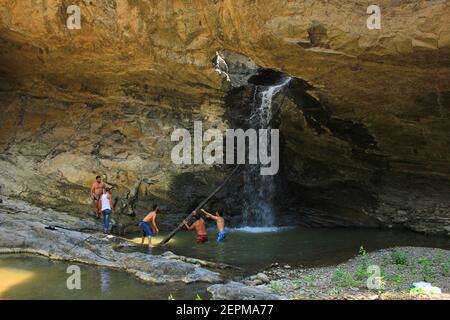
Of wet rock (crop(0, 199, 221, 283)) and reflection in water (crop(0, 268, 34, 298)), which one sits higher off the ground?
wet rock (crop(0, 199, 221, 283))

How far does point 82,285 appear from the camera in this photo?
28.0ft

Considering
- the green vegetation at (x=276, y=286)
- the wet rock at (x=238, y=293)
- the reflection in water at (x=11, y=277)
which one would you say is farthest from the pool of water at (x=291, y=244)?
the reflection in water at (x=11, y=277)


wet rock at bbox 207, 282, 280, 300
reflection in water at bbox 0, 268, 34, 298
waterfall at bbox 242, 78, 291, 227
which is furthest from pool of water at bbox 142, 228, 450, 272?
reflection in water at bbox 0, 268, 34, 298

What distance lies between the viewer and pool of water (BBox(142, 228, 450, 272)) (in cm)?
1135

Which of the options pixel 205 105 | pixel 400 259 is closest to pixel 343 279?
pixel 400 259

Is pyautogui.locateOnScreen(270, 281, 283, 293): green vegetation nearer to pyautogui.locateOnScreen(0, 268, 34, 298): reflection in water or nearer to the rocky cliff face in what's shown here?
pyautogui.locateOnScreen(0, 268, 34, 298): reflection in water

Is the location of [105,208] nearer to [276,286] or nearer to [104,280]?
[104,280]

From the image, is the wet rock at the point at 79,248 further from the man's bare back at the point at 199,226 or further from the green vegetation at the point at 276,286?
the man's bare back at the point at 199,226

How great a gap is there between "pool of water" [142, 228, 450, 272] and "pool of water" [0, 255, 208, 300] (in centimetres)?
249

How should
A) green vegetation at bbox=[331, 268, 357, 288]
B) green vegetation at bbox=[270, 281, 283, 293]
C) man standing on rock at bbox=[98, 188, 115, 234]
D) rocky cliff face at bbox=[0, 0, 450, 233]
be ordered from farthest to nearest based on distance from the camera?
man standing on rock at bbox=[98, 188, 115, 234], rocky cliff face at bbox=[0, 0, 450, 233], green vegetation at bbox=[331, 268, 357, 288], green vegetation at bbox=[270, 281, 283, 293]

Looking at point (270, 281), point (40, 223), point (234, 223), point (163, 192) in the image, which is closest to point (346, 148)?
point (234, 223)

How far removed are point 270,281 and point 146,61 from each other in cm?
869

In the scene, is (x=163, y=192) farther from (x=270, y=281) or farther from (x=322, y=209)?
(x=270, y=281)
